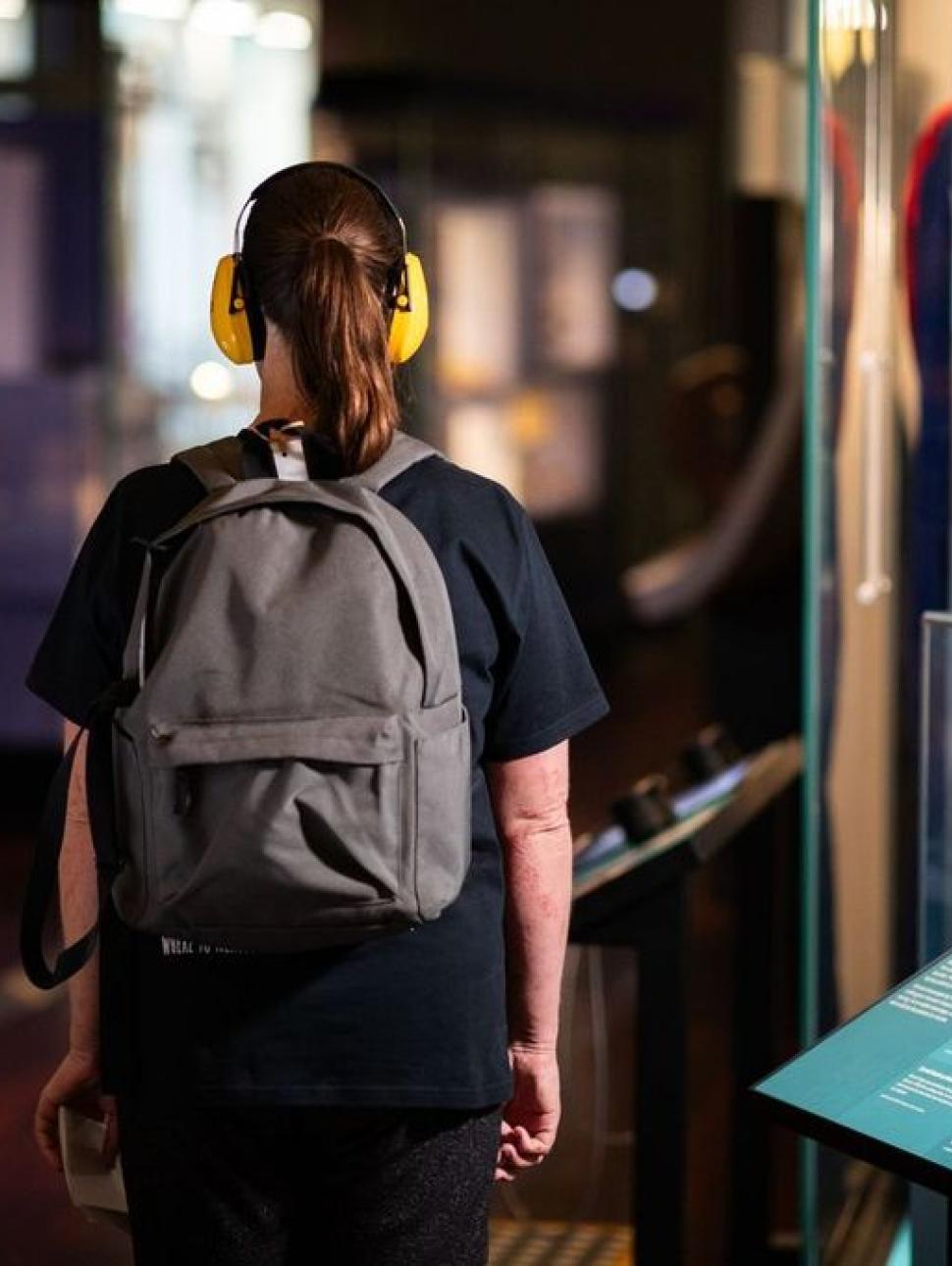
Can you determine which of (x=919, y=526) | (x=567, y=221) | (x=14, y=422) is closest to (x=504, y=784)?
(x=919, y=526)

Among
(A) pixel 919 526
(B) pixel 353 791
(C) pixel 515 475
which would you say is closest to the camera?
(B) pixel 353 791

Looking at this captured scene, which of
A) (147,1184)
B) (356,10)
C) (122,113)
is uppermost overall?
(356,10)

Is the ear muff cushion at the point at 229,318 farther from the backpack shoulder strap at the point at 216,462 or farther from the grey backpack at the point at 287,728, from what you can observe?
the grey backpack at the point at 287,728

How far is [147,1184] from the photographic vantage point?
5.65 feet

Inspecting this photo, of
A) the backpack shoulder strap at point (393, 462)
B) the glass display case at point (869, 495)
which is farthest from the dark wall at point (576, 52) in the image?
the backpack shoulder strap at point (393, 462)

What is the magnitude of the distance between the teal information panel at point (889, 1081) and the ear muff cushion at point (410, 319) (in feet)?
2.22

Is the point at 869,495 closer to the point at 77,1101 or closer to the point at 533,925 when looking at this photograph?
→ the point at 533,925

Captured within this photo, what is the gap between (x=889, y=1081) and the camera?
1754mm

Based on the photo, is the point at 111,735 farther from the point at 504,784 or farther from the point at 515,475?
the point at 515,475

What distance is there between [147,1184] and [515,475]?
9407 millimetres

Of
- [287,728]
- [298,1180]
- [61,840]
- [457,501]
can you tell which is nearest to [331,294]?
[457,501]

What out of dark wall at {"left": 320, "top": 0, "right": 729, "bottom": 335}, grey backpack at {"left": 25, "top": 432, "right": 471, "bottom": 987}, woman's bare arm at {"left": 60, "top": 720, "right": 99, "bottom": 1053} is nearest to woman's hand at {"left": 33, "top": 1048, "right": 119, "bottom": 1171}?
woman's bare arm at {"left": 60, "top": 720, "right": 99, "bottom": 1053}

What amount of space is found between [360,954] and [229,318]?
0.54 m

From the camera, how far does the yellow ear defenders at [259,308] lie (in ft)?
5.65
